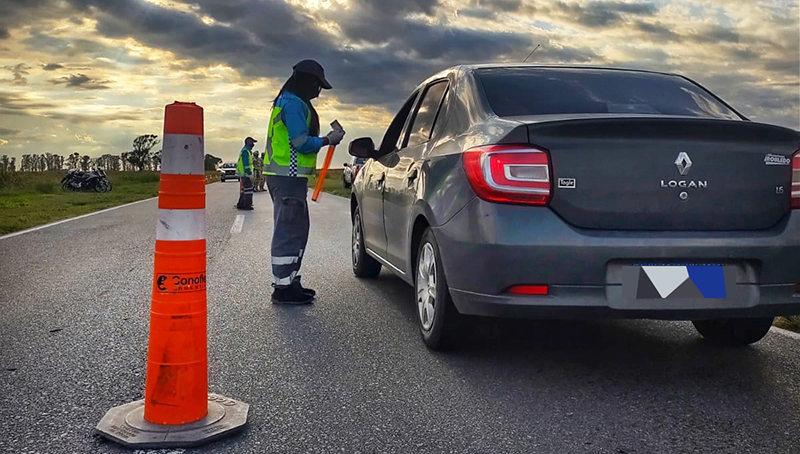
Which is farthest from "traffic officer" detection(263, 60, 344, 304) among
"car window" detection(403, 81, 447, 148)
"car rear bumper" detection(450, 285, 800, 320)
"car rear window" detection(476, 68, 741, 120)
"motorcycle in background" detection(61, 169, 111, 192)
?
"motorcycle in background" detection(61, 169, 111, 192)

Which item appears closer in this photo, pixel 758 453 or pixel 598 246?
pixel 758 453

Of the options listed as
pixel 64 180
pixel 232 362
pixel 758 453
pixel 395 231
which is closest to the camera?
pixel 758 453

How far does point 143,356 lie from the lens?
4715 mm

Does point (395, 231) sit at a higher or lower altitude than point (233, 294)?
higher

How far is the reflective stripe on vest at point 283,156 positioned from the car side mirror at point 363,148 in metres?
0.30

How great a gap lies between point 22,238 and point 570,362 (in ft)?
30.6

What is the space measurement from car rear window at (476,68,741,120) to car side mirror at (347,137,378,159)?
1711 mm

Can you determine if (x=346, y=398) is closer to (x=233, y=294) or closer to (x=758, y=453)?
(x=758, y=453)

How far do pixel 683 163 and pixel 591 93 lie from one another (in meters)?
1.04

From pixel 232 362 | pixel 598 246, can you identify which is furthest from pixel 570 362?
pixel 232 362

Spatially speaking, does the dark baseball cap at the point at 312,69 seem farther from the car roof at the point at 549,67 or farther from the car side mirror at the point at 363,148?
the car roof at the point at 549,67

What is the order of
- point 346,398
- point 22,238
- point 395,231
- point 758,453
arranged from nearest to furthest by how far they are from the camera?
1. point 758,453
2. point 346,398
3. point 395,231
4. point 22,238

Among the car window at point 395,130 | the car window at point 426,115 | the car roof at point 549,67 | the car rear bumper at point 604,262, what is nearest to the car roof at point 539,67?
the car roof at point 549,67

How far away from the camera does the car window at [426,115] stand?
5422 millimetres
